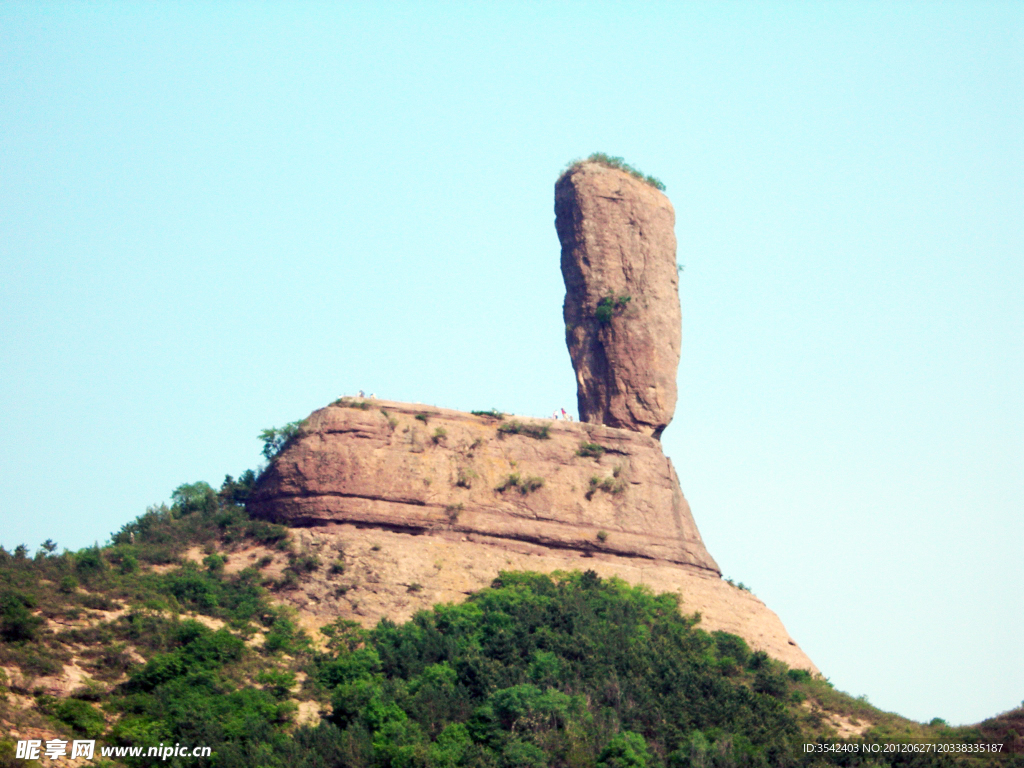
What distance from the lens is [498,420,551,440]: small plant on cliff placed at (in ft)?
157

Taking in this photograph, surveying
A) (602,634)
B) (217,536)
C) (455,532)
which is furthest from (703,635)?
Result: (217,536)

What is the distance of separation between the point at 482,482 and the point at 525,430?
286cm

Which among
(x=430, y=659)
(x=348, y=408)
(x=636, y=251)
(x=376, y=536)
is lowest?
(x=430, y=659)

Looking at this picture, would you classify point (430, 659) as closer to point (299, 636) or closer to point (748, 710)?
point (299, 636)

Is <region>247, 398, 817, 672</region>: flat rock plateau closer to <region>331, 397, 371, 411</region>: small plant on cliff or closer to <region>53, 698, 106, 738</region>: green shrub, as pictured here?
<region>331, 397, 371, 411</region>: small plant on cliff

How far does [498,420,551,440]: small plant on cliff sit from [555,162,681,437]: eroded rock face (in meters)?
3.98

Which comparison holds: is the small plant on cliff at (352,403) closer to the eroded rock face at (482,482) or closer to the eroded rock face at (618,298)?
the eroded rock face at (482,482)

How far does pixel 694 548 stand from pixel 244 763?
20143 millimetres

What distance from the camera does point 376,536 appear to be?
145 ft

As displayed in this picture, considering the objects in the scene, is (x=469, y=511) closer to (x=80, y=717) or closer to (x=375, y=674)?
(x=375, y=674)

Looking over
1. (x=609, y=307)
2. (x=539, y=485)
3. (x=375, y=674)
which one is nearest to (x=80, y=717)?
(x=375, y=674)

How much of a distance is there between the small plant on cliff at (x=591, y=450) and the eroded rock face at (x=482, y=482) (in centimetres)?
3

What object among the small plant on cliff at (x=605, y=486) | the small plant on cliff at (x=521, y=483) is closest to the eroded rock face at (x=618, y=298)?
the small plant on cliff at (x=605, y=486)

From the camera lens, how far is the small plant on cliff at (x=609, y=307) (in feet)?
170
